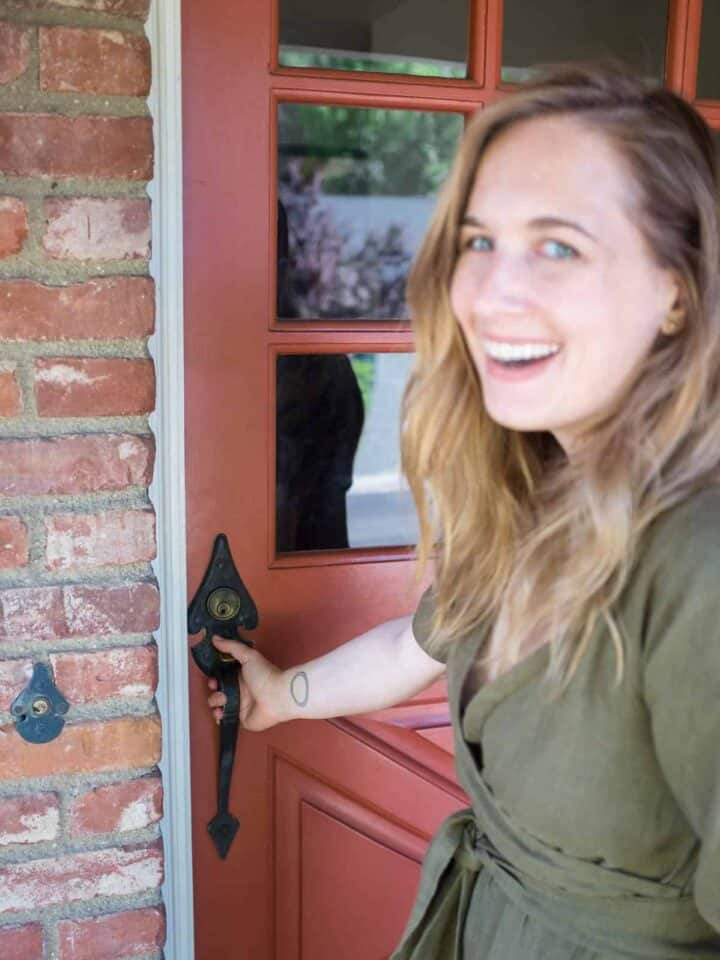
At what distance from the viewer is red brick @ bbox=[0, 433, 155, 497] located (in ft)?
4.75

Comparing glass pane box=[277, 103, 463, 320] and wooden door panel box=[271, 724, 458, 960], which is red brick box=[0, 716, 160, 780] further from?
glass pane box=[277, 103, 463, 320]

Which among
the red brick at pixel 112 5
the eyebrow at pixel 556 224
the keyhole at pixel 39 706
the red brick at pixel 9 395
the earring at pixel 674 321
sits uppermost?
the red brick at pixel 112 5

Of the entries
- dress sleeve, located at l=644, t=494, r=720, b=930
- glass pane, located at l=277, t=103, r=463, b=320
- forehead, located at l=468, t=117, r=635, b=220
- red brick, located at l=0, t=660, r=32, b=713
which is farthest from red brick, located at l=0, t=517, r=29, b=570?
dress sleeve, located at l=644, t=494, r=720, b=930

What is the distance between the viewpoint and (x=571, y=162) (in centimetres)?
111

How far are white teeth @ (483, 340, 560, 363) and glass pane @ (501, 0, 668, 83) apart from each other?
2.44ft

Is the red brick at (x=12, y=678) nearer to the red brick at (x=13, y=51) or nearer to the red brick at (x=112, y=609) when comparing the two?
the red brick at (x=112, y=609)

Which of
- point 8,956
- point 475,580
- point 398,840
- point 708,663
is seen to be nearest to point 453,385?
point 475,580

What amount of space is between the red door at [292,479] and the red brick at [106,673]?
0.18 metres

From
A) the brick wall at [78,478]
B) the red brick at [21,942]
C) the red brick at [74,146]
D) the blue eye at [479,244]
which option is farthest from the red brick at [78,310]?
the red brick at [21,942]

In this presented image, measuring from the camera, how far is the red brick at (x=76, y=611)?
1.49 meters

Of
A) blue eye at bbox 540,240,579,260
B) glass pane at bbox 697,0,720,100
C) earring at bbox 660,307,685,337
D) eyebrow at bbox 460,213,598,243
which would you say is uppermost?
glass pane at bbox 697,0,720,100

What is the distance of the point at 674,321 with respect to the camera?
1118mm

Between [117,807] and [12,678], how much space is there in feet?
0.81

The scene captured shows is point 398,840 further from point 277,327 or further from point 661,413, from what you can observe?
point 661,413
